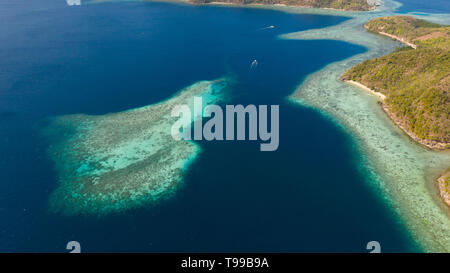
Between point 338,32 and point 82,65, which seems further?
point 338,32

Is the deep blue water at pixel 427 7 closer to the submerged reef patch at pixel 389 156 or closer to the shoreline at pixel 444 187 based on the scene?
the submerged reef patch at pixel 389 156

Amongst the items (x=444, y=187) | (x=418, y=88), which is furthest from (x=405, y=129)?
(x=444, y=187)

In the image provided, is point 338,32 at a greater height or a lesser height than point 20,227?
greater

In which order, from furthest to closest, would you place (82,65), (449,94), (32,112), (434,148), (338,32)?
(338,32) → (82,65) → (32,112) → (449,94) → (434,148)

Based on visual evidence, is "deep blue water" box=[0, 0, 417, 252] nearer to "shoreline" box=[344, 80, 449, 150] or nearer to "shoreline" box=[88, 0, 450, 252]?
"shoreline" box=[88, 0, 450, 252]

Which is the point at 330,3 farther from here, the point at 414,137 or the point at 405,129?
the point at 414,137

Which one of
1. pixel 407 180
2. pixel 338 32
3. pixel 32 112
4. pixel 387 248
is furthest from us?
pixel 338 32

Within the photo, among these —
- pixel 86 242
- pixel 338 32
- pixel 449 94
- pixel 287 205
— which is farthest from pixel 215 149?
pixel 338 32

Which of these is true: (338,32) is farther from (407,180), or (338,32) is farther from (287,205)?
(287,205)
